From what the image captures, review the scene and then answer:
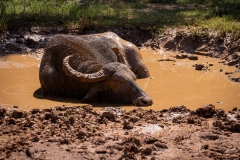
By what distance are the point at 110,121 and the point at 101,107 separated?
1152mm

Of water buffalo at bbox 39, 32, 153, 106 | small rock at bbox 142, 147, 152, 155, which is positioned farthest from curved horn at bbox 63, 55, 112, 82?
small rock at bbox 142, 147, 152, 155

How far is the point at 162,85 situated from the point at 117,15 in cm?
505

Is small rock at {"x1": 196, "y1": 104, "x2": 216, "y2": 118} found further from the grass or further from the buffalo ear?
the grass

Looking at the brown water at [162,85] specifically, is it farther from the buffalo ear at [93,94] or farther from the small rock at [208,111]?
the small rock at [208,111]

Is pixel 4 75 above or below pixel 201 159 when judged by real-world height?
below

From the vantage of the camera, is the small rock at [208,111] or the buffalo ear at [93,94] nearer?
the small rock at [208,111]

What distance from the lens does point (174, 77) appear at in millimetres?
10000

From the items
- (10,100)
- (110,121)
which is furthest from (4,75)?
(110,121)

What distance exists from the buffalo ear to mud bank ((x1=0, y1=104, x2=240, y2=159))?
35.3 inches

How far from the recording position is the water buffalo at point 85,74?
8.27m

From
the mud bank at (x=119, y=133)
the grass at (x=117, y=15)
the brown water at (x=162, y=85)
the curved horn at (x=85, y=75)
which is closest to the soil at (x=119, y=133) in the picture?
the mud bank at (x=119, y=133)

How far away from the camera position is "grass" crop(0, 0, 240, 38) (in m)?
12.6

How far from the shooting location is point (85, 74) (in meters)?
8.38

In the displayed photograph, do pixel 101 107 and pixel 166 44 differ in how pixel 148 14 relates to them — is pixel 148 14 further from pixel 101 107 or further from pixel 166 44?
pixel 101 107
